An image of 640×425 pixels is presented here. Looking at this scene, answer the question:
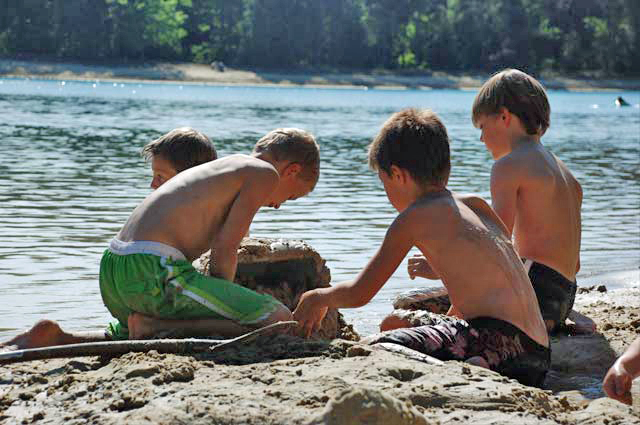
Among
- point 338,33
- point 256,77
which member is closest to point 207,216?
point 256,77

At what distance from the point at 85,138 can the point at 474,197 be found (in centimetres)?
1798

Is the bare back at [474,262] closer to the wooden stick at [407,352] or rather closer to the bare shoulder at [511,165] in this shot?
the wooden stick at [407,352]

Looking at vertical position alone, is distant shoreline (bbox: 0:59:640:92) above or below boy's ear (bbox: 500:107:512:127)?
below

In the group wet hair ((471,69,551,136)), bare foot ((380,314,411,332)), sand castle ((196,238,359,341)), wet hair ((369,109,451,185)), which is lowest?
bare foot ((380,314,411,332))

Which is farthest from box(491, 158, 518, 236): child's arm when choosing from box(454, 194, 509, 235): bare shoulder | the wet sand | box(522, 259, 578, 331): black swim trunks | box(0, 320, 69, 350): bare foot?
box(0, 320, 69, 350): bare foot

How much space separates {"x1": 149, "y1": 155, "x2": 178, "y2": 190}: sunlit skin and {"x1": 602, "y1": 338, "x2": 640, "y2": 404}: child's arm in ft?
8.63

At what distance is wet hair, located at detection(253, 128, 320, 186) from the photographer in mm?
4465

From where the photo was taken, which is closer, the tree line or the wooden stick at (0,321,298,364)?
the wooden stick at (0,321,298,364)

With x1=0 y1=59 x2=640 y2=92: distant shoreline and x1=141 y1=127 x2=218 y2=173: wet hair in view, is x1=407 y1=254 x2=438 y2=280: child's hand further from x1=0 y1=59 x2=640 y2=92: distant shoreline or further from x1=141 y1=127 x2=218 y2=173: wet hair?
x1=0 y1=59 x2=640 y2=92: distant shoreline

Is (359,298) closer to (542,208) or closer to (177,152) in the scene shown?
(542,208)

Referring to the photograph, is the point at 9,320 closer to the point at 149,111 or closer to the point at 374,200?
the point at 374,200

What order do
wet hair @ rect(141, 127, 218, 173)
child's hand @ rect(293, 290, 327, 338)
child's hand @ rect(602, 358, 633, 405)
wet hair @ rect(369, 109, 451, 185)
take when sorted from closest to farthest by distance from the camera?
child's hand @ rect(602, 358, 633, 405), wet hair @ rect(369, 109, 451, 185), child's hand @ rect(293, 290, 327, 338), wet hair @ rect(141, 127, 218, 173)

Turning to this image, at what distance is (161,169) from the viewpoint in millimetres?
5066

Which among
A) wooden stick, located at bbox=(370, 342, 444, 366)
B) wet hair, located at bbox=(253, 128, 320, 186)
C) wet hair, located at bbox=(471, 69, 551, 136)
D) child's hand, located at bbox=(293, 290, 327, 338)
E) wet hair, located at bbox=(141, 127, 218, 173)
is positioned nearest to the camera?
wooden stick, located at bbox=(370, 342, 444, 366)
